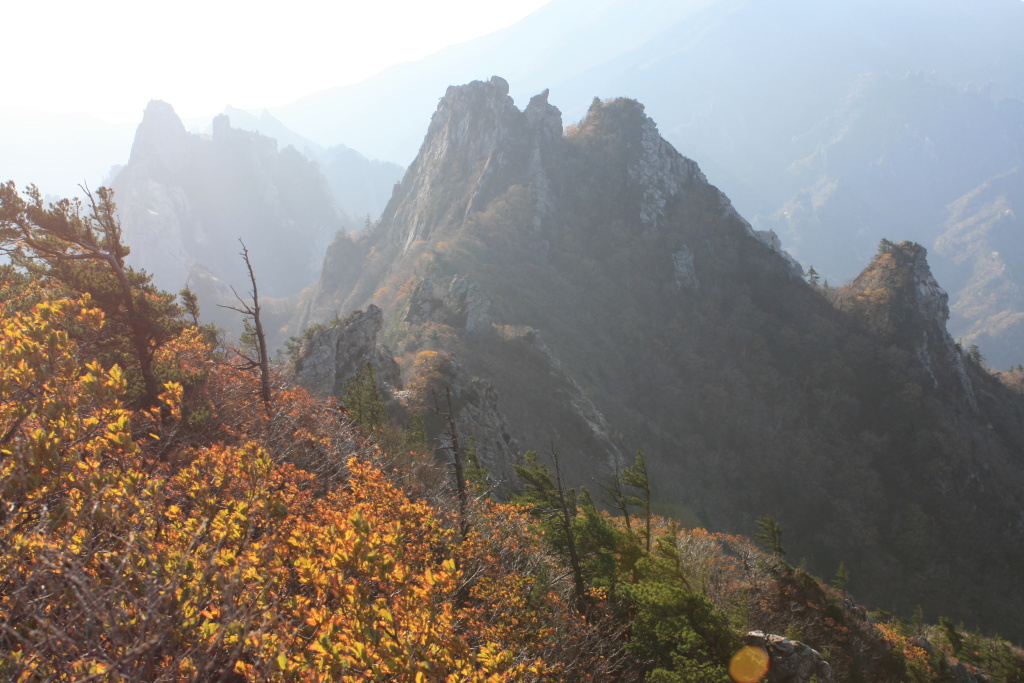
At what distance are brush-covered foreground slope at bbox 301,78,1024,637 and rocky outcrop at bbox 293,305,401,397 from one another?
504cm

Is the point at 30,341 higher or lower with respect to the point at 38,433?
higher

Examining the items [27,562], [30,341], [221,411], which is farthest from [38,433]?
[221,411]

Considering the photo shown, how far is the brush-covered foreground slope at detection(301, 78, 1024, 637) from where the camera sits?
6141 cm

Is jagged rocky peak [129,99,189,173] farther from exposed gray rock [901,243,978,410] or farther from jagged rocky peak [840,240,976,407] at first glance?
exposed gray rock [901,243,978,410]

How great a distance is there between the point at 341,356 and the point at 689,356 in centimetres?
6579

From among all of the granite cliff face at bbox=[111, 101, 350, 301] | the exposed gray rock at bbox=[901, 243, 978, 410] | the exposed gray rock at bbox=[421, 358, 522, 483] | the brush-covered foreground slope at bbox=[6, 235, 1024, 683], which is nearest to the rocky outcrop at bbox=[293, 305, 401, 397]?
the exposed gray rock at bbox=[421, 358, 522, 483]

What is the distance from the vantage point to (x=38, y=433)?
5.64 metres

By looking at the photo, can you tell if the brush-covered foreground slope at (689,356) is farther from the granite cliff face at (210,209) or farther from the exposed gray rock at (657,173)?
the granite cliff face at (210,209)

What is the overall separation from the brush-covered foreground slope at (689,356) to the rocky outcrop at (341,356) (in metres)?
5.04

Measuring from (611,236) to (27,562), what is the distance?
105 meters

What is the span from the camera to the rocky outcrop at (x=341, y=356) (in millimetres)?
39000

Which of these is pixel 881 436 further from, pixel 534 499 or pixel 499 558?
pixel 499 558

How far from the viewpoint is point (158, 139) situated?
547 ft

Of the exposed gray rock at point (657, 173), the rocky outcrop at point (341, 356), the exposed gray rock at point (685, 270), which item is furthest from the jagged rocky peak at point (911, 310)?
the rocky outcrop at point (341, 356)
